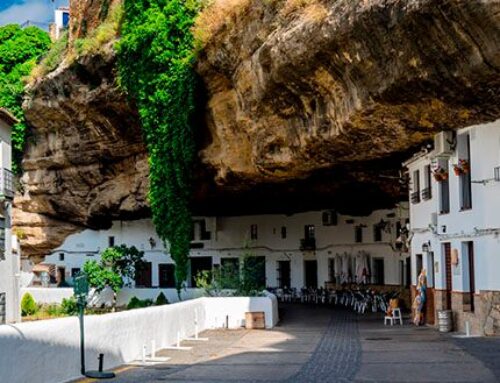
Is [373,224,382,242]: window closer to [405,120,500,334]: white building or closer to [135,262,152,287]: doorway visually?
[405,120,500,334]: white building

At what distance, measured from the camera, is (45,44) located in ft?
160

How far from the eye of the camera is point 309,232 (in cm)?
4447

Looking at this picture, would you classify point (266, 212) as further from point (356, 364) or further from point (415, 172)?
point (356, 364)

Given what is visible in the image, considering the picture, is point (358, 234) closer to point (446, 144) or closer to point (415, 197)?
point (415, 197)

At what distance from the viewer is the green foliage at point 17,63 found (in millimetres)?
42594

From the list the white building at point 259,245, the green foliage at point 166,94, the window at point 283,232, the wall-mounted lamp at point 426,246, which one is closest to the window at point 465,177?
the wall-mounted lamp at point 426,246

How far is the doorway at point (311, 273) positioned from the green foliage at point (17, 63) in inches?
659

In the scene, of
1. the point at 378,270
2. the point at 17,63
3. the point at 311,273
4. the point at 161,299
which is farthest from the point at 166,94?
the point at 17,63

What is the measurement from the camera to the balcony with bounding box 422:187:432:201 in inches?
1022

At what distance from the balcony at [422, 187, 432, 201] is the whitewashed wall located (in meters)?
1.46

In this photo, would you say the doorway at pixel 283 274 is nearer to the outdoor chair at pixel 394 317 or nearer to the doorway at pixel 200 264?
the doorway at pixel 200 264

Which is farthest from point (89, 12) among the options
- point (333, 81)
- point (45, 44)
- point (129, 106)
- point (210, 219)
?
point (333, 81)

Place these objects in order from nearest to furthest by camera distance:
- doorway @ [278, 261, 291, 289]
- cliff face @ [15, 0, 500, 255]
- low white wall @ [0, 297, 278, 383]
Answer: low white wall @ [0, 297, 278, 383], cliff face @ [15, 0, 500, 255], doorway @ [278, 261, 291, 289]

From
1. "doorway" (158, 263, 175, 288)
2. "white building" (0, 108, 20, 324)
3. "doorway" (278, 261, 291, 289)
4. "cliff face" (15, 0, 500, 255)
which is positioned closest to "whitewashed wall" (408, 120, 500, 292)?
"cliff face" (15, 0, 500, 255)
